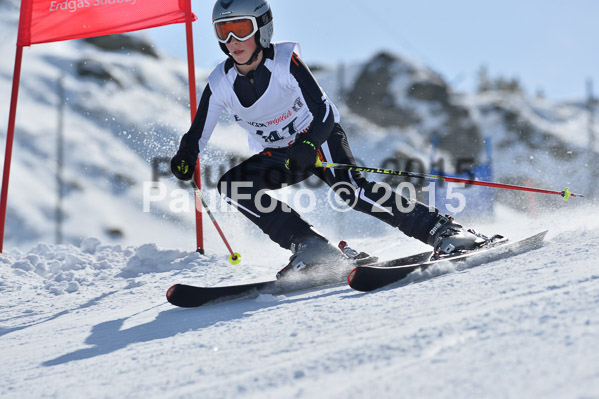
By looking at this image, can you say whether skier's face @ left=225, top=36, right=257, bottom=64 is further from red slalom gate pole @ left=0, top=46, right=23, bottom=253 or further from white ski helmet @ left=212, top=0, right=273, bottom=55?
red slalom gate pole @ left=0, top=46, right=23, bottom=253

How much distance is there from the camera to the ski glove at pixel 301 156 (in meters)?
2.77

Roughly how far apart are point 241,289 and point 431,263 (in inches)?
36.4

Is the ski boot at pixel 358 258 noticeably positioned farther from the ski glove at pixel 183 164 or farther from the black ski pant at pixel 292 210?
the ski glove at pixel 183 164

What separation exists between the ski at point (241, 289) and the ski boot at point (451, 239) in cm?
28

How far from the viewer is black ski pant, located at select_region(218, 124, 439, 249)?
303 centimetres

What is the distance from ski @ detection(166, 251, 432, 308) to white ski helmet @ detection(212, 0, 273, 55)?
128 centimetres

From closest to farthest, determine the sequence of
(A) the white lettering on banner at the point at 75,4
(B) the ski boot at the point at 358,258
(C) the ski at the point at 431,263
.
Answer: (C) the ski at the point at 431,263 → (B) the ski boot at the point at 358,258 → (A) the white lettering on banner at the point at 75,4

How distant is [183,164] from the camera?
3203 millimetres

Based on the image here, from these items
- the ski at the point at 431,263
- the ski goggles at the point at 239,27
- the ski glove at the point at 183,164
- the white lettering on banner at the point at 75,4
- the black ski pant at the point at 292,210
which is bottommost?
the ski at the point at 431,263

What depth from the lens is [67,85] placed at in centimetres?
2103

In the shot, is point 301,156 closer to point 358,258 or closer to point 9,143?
point 358,258

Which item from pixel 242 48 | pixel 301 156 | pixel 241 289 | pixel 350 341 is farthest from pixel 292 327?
pixel 242 48

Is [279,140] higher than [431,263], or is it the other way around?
[279,140]

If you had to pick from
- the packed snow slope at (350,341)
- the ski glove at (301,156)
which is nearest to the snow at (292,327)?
the packed snow slope at (350,341)
